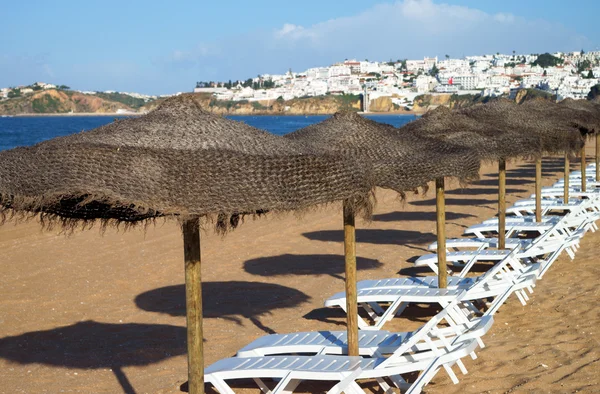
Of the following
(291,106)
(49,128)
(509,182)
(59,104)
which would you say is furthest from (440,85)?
(509,182)

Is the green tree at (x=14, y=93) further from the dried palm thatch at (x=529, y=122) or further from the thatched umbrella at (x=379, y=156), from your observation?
the thatched umbrella at (x=379, y=156)

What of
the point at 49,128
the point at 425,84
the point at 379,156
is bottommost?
the point at 49,128

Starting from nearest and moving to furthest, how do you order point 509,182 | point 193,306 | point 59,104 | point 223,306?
1. point 193,306
2. point 223,306
3. point 509,182
4. point 59,104

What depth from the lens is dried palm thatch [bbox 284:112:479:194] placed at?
17.8 ft

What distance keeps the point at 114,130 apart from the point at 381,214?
10.7m

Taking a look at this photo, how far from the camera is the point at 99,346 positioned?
6.48 m

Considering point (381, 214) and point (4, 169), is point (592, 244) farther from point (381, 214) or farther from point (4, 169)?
point (4, 169)

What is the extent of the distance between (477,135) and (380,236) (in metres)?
4.14

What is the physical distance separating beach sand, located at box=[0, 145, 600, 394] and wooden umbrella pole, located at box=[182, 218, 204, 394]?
1.46 ft

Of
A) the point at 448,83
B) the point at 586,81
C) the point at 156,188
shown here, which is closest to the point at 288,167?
the point at 156,188

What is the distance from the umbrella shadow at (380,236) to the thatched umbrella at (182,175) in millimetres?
7086

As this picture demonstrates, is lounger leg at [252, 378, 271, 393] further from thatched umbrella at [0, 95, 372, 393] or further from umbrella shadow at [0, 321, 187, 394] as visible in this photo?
umbrella shadow at [0, 321, 187, 394]

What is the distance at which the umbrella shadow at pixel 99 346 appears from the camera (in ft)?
19.9

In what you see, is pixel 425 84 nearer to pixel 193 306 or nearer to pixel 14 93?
pixel 14 93
